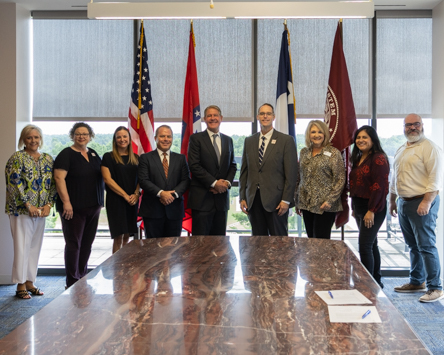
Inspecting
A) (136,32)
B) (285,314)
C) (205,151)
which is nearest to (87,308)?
(285,314)

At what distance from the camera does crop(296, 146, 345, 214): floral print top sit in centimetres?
398

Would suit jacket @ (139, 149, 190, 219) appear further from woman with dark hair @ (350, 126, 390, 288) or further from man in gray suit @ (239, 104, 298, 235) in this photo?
woman with dark hair @ (350, 126, 390, 288)

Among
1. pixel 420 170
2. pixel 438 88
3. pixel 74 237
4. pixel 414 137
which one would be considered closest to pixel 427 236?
pixel 420 170

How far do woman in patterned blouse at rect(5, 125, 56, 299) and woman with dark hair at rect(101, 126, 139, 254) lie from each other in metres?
0.59

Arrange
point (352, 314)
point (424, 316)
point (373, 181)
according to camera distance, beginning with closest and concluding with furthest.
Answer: point (352, 314), point (424, 316), point (373, 181)

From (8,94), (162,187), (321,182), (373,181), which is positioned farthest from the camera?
(8,94)

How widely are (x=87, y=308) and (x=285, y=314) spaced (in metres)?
0.72

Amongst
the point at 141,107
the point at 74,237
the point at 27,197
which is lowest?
the point at 74,237

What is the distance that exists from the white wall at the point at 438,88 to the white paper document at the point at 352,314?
353 centimetres

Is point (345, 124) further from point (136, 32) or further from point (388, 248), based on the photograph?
point (136, 32)

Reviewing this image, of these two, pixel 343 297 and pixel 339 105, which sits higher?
pixel 339 105

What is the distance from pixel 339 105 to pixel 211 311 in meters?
3.63

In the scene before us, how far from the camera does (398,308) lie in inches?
156

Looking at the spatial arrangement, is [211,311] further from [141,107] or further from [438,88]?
[438,88]
